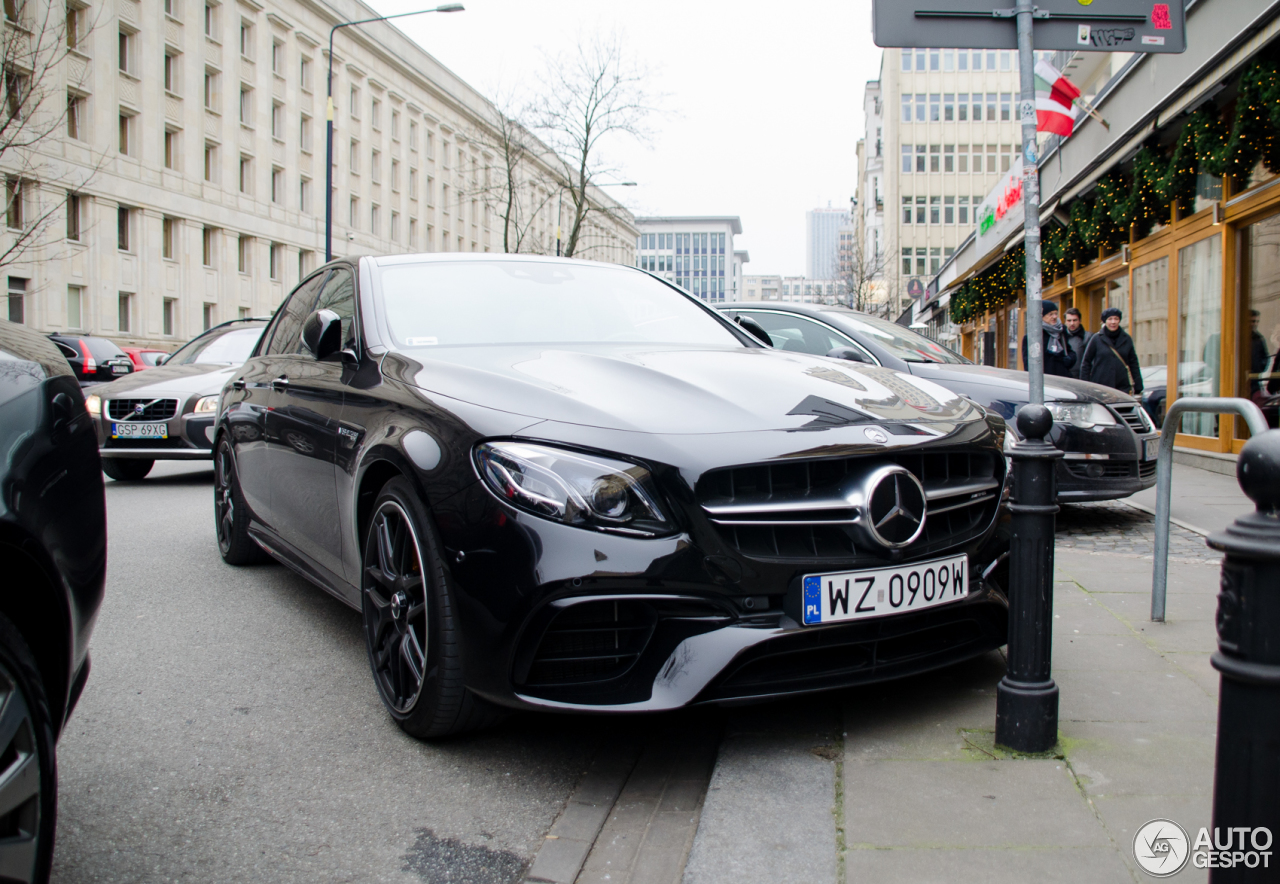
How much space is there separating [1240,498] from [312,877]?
837 centimetres

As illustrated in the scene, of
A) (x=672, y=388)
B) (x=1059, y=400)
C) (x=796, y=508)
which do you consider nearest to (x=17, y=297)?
(x=1059, y=400)

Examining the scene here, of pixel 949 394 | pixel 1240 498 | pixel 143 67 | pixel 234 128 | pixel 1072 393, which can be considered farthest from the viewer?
pixel 234 128

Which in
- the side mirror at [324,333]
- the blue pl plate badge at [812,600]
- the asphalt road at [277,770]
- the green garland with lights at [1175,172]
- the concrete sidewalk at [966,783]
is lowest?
the asphalt road at [277,770]

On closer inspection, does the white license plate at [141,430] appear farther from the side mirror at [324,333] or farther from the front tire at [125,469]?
the side mirror at [324,333]

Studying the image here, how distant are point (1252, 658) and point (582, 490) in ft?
4.95

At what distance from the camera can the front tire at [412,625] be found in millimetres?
2709

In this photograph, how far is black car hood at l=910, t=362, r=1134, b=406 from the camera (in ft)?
21.7

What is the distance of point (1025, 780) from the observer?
8.45 feet

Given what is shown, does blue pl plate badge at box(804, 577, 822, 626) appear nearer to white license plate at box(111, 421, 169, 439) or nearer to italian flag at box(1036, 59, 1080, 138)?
white license plate at box(111, 421, 169, 439)

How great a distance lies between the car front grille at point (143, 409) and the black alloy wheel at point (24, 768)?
786 centimetres

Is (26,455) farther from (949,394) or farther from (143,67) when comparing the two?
(143,67)

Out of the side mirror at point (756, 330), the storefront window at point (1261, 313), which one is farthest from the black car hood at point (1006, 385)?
the storefront window at point (1261, 313)

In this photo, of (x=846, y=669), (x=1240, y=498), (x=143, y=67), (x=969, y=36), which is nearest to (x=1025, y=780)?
(x=846, y=669)

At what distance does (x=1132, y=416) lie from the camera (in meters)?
6.93
